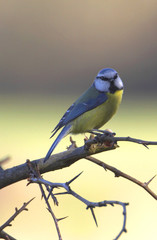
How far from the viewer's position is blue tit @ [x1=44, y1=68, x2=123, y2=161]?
2.85m

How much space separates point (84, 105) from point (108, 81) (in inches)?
8.3

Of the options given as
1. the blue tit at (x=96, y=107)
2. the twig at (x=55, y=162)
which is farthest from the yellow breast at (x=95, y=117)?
the twig at (x=55, y=162)

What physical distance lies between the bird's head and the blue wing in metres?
0.04

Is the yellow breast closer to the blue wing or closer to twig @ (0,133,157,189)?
the blue wing

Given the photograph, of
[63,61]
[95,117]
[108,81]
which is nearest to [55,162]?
[95,117]

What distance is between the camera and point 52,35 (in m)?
11.0

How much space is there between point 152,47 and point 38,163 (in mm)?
9369

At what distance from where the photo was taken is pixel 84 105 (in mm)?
2943

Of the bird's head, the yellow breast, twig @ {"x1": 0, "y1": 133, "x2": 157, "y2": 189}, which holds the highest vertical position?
A: the bird's head

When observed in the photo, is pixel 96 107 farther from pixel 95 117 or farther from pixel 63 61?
pixel 63 61

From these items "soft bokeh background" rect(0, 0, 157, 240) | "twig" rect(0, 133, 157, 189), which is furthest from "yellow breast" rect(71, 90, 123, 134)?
"soft bokeh background" rect(0, 0, 157, 240)

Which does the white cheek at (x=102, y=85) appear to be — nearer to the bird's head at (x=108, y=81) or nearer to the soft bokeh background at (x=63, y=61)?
the bird's head at (x=108, y=81)

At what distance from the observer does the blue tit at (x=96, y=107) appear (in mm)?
2850

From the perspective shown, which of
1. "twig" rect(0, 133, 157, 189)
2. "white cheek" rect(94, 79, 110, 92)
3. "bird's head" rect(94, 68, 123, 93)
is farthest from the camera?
"white cheek" rect(94, 79, 110, 92)
